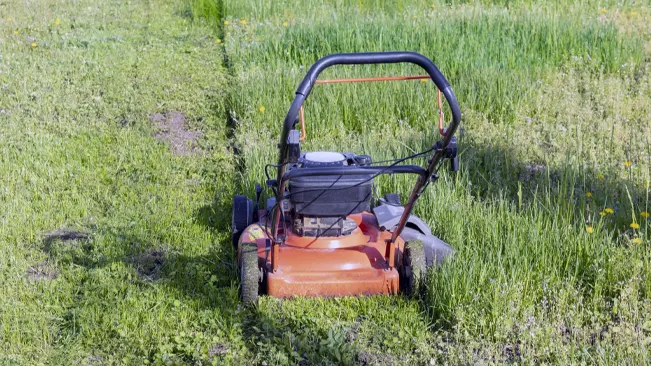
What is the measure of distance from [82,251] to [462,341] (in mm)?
2064

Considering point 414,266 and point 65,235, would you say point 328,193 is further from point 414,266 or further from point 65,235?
point 65,235

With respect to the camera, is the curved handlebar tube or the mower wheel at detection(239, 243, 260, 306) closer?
the curved handlebar tube

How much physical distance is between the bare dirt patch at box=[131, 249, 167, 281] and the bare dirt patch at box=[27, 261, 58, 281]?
1.32 ft

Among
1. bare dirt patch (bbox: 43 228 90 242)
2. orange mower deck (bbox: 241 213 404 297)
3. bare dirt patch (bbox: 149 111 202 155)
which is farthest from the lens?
bare dirt patch (bbox: 149 111 202 155)

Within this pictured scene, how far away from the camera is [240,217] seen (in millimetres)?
4348

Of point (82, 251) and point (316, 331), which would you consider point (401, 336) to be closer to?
point (316, 331)

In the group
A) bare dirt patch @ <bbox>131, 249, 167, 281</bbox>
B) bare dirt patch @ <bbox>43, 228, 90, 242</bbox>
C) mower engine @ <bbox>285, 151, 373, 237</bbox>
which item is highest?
mower engine @ <bbox>285, 151, 373, 237</bbox>

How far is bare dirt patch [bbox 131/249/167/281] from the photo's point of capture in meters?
4.09

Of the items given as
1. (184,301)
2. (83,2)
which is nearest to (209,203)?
(184,301)

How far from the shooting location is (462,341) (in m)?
3.48

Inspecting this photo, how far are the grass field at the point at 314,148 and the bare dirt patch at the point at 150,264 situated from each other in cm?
1

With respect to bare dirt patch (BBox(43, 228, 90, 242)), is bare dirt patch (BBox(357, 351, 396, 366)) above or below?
below

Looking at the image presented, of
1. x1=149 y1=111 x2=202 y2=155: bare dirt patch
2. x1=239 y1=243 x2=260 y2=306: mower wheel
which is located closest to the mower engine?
x1=239 y1=243 x2=260 y2=306: mower wheel

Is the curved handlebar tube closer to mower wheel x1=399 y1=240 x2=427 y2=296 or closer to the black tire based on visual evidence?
mower wheel x1=399 y1=240 x2=427 y2=296
